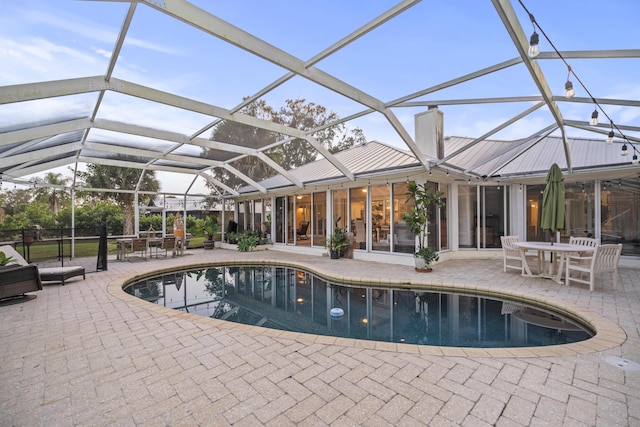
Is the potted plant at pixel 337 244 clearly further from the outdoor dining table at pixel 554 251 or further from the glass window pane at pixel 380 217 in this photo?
the outdoor dining table at pixel 554 251

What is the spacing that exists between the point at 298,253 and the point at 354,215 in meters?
3.17

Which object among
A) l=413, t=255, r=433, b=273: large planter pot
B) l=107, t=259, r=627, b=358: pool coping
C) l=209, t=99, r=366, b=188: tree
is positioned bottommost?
l=107, t=259, r=627, b=358: pool coping

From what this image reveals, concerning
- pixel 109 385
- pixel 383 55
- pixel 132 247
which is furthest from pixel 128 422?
pixel 132 247

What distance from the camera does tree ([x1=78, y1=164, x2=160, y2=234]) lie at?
17.8 metres

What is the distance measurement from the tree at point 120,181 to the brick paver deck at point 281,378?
52.5 ft

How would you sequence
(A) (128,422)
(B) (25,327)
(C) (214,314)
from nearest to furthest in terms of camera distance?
(A) (128,422) < (B) (25,327) < (C) (214,314)

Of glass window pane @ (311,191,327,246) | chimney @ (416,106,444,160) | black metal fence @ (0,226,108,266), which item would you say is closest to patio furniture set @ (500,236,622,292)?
chimney @ (416,106,444,160)

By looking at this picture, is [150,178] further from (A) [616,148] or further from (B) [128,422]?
(A) [616,148]

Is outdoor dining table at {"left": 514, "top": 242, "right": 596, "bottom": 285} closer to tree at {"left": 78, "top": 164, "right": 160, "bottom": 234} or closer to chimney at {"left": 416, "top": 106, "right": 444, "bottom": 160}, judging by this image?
chimney at {"left": 416, "top": 106, "right": 444, "bottom": 160}

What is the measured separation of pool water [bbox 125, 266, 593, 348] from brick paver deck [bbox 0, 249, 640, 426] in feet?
2.67

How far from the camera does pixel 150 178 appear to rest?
2002cm

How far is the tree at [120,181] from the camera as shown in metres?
17.8

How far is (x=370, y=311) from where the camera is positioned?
537 centimetres

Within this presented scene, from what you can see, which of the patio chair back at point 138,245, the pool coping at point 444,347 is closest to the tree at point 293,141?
the patio chair back at point 138,245
